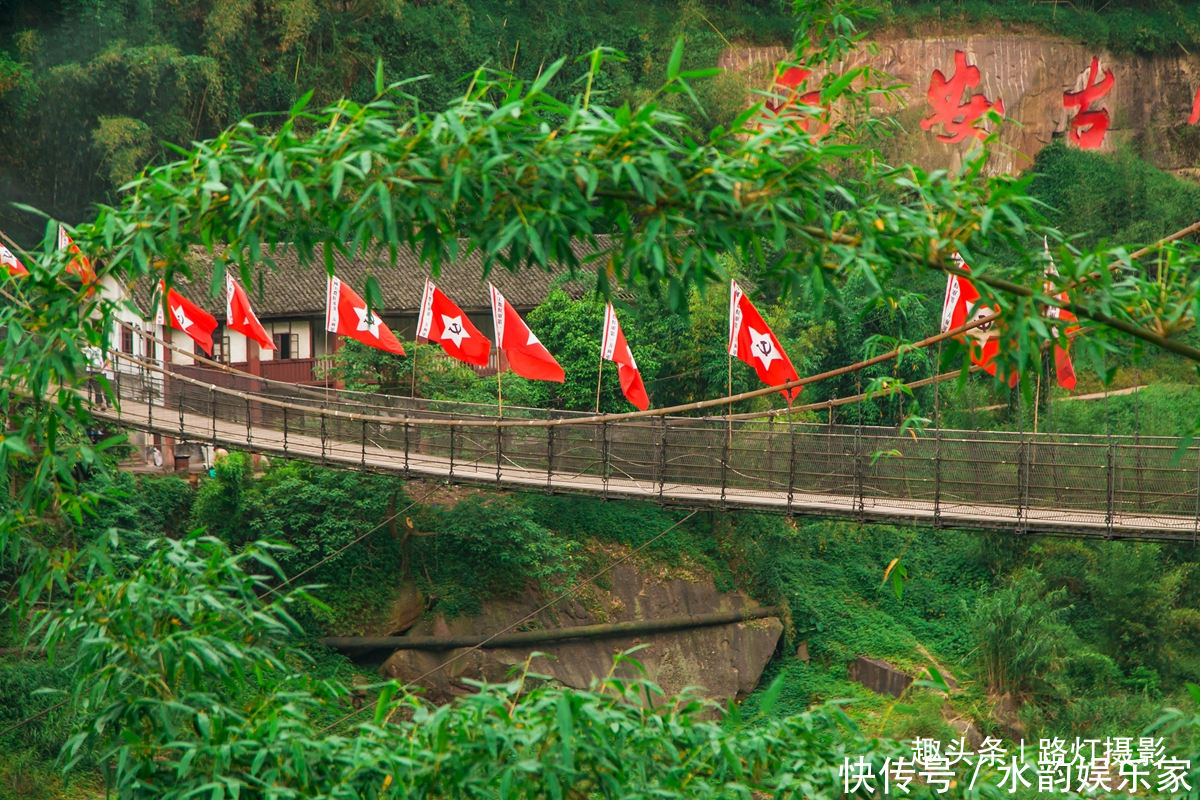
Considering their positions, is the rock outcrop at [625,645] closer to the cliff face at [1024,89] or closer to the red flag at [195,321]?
the red flag at [195,321]

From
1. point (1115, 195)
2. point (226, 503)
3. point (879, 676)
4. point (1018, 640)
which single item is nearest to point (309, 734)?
point (226, 503)

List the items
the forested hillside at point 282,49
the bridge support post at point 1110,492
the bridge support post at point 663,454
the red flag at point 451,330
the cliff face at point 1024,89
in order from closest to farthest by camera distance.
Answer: the bridge support post at point 1110,492 < the red flag at point 451,330 < the bridge support post at point 663,454 < the forested hillside at point 282,49 < the cliff face at point 1024,89

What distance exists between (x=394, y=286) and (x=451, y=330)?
200 inches

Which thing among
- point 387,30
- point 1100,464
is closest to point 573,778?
point 1100,464

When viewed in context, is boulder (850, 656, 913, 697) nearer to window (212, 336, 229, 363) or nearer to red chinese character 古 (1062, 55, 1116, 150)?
window (212, 336, 229, 363)

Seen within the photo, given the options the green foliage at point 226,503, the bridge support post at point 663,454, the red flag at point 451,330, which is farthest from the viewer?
the green foliage at point 226,503

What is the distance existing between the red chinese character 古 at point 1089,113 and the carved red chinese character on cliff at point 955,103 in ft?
4.52

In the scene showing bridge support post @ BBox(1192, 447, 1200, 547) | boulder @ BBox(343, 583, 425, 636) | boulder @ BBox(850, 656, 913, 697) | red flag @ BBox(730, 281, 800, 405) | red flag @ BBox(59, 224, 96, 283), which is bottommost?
boulder @ BBox(850, 656, 913, 697)

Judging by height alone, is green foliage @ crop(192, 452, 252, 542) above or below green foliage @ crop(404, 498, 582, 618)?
above

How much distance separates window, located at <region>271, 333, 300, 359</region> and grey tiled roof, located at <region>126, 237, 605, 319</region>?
0.32 m

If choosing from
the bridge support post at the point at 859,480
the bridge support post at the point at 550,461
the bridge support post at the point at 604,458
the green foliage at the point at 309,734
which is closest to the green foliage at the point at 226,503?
the bridge support post at the point at 550,461

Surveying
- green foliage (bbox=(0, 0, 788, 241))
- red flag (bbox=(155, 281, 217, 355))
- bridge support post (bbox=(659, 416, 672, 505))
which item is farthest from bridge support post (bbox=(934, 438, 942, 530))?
red flag (bbox=(155, 281, 217, 355))

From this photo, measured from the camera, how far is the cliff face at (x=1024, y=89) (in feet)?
60.8

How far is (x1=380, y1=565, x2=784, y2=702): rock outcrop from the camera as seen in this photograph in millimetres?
11953
